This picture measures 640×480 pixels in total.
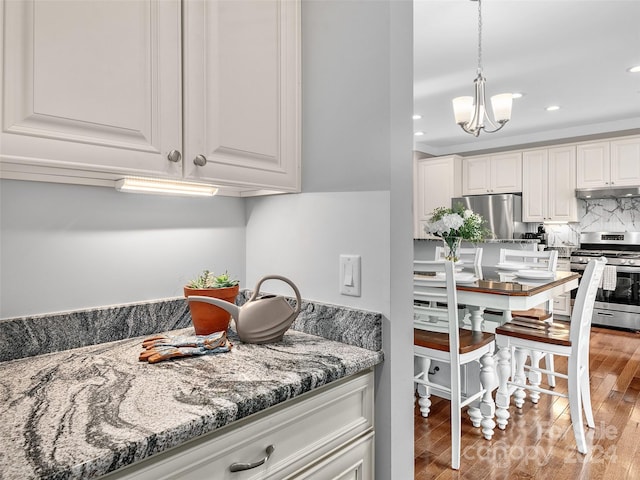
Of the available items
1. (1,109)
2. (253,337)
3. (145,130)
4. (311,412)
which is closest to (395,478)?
(311,412)

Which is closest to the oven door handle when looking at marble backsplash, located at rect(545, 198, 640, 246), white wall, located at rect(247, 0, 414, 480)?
marble backsplash, located at rect(545, 198, 640, 246)

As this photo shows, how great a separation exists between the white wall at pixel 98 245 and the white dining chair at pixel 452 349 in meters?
1.22

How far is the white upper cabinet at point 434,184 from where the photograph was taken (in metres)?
6.26

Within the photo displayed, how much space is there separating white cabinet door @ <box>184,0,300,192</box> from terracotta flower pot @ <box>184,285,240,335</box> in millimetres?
361

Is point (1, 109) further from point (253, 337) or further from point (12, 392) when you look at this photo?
point (253, 337)

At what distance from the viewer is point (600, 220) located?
5520 mm

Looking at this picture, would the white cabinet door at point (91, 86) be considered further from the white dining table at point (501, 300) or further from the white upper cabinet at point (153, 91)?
the white dining table at point (501, 300)

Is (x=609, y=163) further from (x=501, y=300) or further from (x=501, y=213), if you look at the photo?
(x=501, y=300)

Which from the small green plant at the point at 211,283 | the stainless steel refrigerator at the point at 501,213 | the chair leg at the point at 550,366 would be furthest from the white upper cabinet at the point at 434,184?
the small green plant at the point at 211,283

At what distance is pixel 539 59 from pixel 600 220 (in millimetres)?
3136

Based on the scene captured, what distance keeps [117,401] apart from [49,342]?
1.45 ft

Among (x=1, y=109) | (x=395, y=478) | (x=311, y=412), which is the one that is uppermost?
(x=1, y=109)

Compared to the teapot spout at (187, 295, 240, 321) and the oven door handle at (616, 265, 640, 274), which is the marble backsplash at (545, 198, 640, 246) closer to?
the oven door handle at (616, 265, 640, 274)

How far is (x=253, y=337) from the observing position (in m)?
1.16
